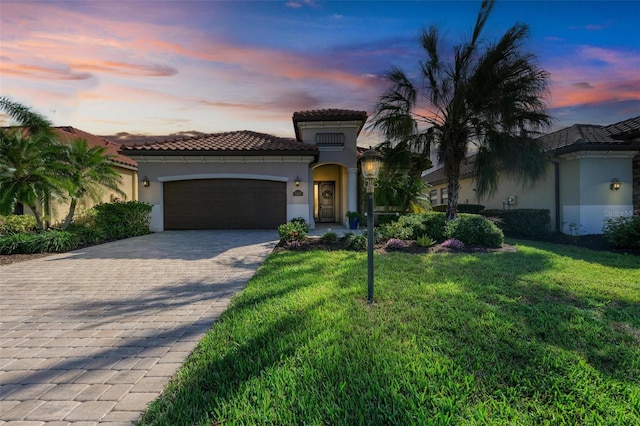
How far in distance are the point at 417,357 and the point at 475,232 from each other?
22.6ft

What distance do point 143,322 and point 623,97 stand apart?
17605 millimetres

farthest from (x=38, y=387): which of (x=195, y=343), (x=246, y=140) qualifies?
(x=246, y=140)

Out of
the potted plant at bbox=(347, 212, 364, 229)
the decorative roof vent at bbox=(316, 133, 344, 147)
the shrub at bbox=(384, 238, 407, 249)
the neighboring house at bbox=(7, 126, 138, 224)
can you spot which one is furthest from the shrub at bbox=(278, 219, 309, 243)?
the neighboring house at bbox=(7, 126, 138, 224)

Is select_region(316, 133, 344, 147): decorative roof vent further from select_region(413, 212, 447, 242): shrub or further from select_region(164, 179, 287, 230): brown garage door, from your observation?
select_region(413, 212, 447, 242): shrub

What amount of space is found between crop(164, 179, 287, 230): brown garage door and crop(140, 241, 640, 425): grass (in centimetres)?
870

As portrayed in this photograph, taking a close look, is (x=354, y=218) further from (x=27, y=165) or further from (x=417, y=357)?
(x=27, y=165)

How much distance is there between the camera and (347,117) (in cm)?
1396

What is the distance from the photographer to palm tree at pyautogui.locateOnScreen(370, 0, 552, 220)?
8289mm

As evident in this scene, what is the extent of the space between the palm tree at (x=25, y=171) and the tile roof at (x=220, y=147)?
3085 mm

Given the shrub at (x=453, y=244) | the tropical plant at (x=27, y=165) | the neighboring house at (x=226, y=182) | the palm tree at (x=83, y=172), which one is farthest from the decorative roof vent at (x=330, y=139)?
the tropical plant at (x=27, y=165)

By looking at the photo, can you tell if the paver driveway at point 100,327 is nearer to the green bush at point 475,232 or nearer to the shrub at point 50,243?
the shrub at point 50,243

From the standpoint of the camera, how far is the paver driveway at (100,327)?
2.19m

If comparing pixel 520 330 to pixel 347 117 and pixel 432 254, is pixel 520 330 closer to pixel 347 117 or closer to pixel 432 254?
pixel 432 254

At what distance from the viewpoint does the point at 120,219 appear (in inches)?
439
